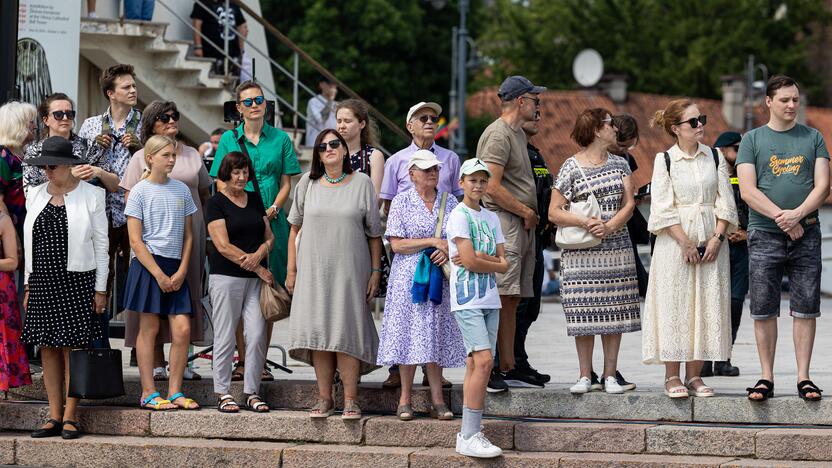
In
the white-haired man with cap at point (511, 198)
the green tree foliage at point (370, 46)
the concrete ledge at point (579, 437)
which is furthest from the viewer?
the green tree foliage at point (370, 46)

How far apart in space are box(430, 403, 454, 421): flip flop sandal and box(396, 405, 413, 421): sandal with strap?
0.15 meters

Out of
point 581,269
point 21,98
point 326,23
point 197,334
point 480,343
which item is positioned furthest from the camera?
point 326,23

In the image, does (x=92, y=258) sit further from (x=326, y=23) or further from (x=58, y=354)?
(x=326, y=23)

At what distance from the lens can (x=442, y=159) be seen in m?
9.82

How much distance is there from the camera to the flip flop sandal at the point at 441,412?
30.6ft

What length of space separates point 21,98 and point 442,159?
4.62 m

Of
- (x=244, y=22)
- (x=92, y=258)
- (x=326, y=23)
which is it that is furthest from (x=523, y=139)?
(x=326, y=23)

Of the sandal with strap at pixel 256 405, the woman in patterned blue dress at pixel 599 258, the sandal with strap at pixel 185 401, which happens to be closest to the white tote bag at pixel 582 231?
the woman in patterned blue dress at pixel 599 258

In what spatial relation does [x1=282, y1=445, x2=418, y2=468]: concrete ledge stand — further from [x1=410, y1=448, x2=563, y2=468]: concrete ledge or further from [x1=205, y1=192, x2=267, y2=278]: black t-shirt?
[x1=205, y1=192, x2=267, y2=278]: black t-shirt

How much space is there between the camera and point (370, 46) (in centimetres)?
4553

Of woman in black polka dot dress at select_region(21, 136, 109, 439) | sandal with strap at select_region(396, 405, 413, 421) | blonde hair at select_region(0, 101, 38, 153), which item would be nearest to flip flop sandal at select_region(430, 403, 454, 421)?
sandal with strap at select_region(396, 405, 413, 421)

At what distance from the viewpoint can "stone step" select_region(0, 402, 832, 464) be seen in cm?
870

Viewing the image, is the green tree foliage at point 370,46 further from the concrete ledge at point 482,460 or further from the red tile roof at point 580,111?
the concrete ledge at point 482,460

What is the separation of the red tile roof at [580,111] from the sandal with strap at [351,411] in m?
38.5
